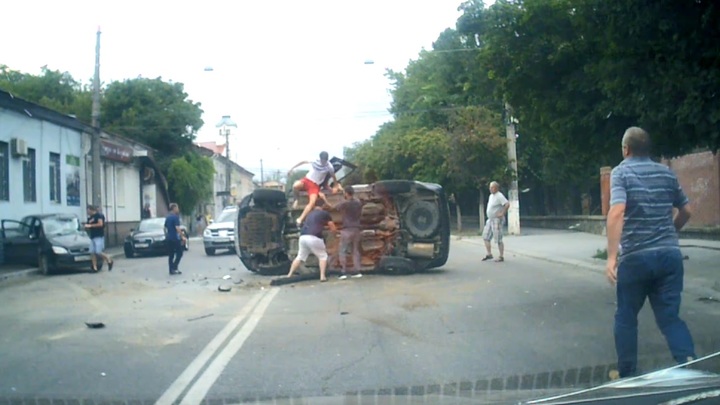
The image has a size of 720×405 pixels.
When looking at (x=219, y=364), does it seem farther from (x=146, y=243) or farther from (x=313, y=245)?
(x=146, y=243)

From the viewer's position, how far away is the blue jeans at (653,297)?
6031 mm

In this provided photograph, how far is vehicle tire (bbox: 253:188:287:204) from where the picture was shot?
15859mm

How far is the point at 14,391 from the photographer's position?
6.92 metres

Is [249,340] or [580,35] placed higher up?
[580,35]

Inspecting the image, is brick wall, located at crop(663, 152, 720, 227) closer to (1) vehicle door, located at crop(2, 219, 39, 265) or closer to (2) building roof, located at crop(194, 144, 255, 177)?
(1) vehicle door, located at crop(2, 219, 39, 265)

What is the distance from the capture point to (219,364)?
7.78m

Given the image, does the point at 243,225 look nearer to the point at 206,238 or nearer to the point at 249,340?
the point at 249,340

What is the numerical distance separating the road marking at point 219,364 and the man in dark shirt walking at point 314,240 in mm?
3206

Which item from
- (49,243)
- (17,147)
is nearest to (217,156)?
(17,147)

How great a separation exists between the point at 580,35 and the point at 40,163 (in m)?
22.2

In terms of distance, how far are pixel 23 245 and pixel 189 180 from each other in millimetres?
26675

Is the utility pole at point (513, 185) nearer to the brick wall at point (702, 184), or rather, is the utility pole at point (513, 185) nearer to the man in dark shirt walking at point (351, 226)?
the brick wall at point (702, 184)

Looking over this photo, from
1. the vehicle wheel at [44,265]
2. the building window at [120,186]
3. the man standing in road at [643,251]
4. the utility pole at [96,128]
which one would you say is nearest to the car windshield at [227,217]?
the utility pole at [96,128]

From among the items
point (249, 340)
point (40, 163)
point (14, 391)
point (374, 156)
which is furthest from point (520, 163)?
point (14, 391)
